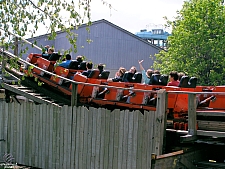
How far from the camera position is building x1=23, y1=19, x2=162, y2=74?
Answer: 113 ft

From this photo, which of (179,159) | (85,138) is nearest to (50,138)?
(85,138)

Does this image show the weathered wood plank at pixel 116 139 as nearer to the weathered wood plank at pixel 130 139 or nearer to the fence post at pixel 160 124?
the weathered wood plank at pixel 130 139

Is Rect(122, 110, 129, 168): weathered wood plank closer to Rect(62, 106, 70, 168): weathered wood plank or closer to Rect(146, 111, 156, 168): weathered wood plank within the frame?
Rect(146, 111, 156, 168): weathered wood plank

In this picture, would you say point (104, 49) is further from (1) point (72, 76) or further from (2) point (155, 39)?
(2) point (155, 39)

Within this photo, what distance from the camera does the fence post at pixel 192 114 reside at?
8703 millimetres

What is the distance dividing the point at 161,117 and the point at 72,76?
4.32 metres

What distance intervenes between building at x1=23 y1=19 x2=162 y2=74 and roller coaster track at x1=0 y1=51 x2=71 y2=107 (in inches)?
835

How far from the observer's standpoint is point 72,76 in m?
12.5

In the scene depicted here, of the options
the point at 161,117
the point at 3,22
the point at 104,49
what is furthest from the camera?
the point at 104,49

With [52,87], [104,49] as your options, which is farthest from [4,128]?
[104,49]

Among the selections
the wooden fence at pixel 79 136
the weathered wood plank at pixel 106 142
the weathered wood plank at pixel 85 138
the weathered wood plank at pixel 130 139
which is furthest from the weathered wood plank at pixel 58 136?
the weathered wood plank at pixel 130 139

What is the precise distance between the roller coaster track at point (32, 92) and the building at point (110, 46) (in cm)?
2122

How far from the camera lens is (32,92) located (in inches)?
471

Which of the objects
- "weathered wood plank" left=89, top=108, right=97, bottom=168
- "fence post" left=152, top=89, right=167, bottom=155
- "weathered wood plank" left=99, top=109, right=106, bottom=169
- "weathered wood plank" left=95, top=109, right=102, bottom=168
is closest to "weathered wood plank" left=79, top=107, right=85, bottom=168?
"weathered wood plank" left=89, top=108, right=97, bottom=168
